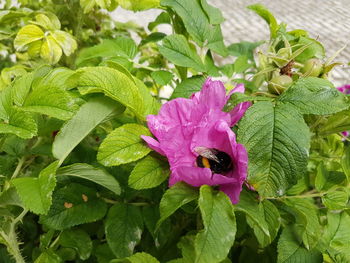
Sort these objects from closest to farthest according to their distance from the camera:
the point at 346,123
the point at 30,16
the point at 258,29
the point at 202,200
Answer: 1. the point at 202,200
2. the point at 346,123
3. the point at 30,16
4. the point at 258,29

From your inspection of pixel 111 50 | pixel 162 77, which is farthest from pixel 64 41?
pixel 162 77

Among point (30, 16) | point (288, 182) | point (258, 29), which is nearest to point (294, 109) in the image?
point (288, 182)

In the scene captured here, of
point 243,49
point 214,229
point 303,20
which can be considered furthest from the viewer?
point 303,20

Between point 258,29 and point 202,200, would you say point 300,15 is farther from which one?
point 202,200

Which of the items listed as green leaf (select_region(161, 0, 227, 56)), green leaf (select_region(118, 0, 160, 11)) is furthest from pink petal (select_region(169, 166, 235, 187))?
green leaf (select_region(118, 0, 160, 11))

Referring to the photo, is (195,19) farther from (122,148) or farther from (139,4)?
(122,148)

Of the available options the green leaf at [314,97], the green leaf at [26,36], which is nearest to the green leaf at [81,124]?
the green leaf at [314,97]

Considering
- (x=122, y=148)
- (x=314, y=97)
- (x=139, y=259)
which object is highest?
(x=314, y=97)
